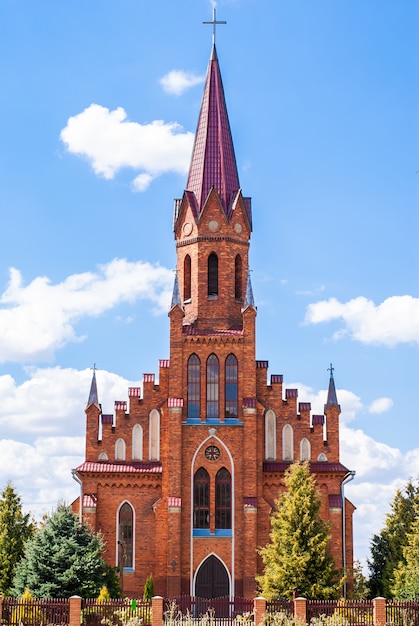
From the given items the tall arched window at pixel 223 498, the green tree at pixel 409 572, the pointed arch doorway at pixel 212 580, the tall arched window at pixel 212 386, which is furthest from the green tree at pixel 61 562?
the green tree at pixel 409 572

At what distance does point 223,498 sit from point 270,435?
3612mm

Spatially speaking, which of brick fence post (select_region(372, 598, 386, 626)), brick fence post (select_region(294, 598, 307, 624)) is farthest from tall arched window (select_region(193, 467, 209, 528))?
brick fence post (select_region(372, 598, 386, 626))

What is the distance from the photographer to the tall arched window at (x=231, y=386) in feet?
155

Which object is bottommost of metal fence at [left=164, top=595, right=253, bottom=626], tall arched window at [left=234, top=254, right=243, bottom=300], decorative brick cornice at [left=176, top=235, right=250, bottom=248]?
metal fence at [left=164, top=595, right=253, bottom=626]

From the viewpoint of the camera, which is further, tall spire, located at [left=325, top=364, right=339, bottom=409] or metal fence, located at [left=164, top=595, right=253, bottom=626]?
tall spire, located at [left=325, top=364, right=339, bottom=409]

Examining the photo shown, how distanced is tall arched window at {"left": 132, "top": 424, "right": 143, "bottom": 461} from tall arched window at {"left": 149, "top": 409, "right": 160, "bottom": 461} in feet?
1.44

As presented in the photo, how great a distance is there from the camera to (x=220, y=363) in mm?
47531

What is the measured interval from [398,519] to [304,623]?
55.9 ft

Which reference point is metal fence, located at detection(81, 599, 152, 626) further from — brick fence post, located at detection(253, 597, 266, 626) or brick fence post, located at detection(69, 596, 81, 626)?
brick fence post, located at detection(253, 597, 266, 626)

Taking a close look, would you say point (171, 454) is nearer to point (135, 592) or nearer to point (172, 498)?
point (172, 498)

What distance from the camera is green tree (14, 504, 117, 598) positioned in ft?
127

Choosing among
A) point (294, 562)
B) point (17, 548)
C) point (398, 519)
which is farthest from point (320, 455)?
point (17, 548)

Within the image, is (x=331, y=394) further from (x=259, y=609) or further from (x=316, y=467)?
(x=259, y=609)

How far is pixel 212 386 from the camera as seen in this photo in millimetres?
47438
